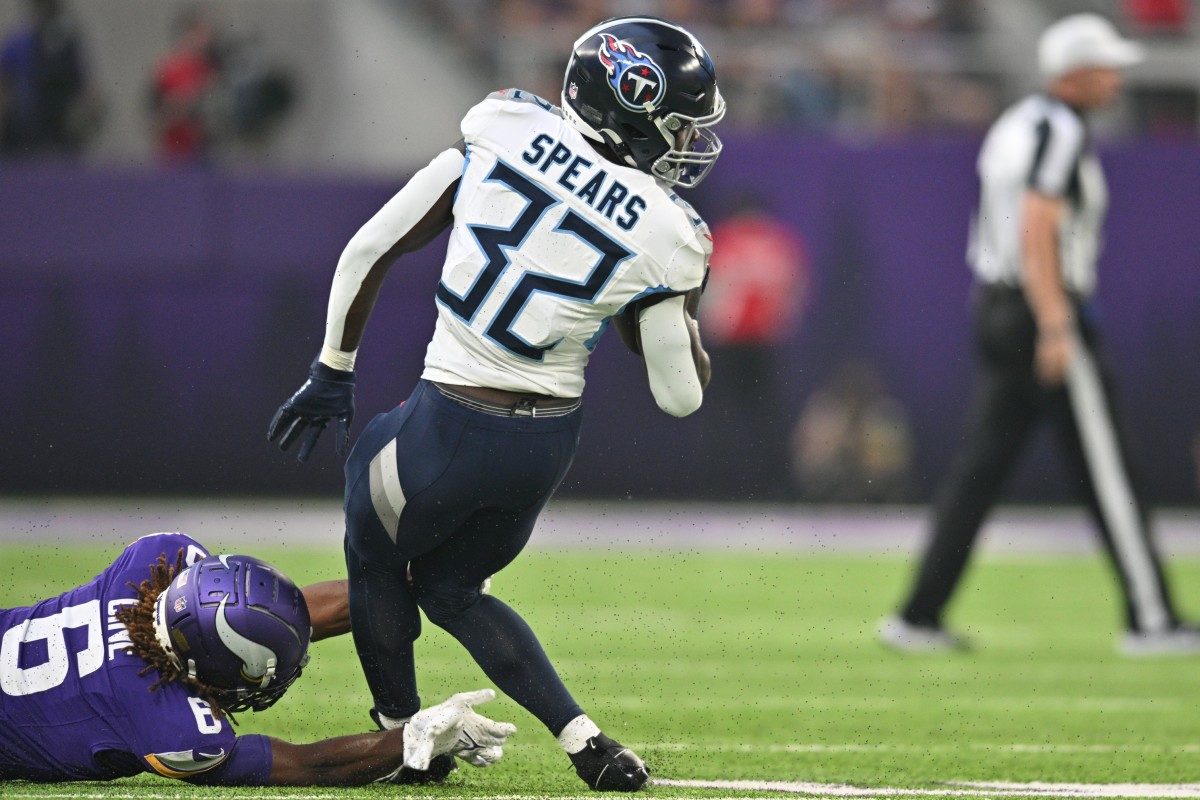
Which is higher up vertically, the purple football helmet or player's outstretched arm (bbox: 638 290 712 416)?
player's outstretched arm (bbox: 638 290 712 416)

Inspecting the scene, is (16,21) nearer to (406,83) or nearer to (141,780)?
(406,83)

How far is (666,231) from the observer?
384 centimetres

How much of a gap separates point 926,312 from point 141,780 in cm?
861

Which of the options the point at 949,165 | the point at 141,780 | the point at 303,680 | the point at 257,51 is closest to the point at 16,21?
the point at 257,51

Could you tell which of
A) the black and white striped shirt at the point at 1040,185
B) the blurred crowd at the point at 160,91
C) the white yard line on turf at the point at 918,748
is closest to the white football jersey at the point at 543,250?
the white yard line on turf at the point at 918,748

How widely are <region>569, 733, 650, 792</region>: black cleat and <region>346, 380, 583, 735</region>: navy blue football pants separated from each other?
0.30 feet

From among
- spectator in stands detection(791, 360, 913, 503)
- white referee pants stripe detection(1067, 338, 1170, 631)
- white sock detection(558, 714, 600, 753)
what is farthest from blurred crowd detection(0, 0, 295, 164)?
white sock detection(558, 714, 600, 753)

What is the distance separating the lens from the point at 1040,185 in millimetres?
6773

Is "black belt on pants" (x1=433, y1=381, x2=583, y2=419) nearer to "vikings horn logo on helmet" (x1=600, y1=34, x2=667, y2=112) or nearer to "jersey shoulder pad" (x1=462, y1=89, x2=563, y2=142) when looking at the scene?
"jersey shoulder pad" (x1=462, y1=89, x2=563, y2=142)

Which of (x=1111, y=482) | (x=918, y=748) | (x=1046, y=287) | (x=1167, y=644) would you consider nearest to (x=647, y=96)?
(x=918, y=748)

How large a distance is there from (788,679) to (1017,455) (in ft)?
4.61

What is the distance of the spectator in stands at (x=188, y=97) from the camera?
11.9 meters

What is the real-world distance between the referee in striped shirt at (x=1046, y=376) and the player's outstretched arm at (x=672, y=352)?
2968 millimetres

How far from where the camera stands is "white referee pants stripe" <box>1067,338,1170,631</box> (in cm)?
667
